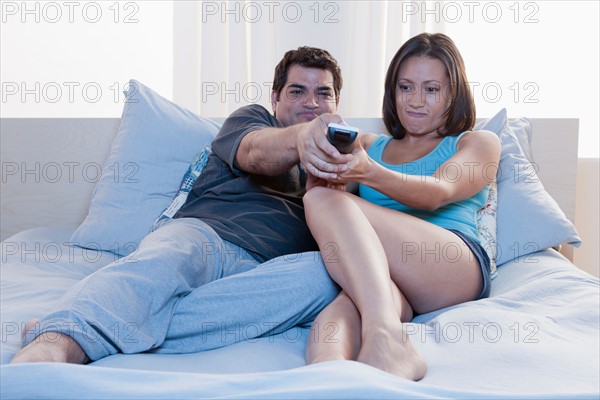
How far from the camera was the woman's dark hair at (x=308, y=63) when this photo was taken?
167cm

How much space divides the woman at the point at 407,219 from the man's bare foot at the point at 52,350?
0.33 metres

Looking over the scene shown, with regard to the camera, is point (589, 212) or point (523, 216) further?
point (589, 212)

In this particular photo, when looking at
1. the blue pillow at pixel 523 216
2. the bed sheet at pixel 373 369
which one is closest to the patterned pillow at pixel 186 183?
the bed sheet at pixel 373 369

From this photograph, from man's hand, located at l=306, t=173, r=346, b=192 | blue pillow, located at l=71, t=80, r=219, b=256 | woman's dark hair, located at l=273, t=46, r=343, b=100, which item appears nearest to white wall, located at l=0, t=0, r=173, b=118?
blue pillow, located at l=71, t=80, r=219, b=256

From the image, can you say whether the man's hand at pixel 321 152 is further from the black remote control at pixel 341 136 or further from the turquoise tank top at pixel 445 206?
the turquoise tank top at pixel 445 206

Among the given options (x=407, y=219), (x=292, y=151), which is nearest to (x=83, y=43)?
(x=292, y=151)

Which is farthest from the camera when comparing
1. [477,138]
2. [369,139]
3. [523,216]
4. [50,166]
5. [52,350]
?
[50,166]

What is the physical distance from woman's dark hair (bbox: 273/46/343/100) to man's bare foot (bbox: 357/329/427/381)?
35.0 inches

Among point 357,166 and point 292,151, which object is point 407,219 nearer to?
point 357,166

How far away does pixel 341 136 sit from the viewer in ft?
3.71

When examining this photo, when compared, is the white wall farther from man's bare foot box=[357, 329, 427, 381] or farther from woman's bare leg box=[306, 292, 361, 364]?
man's bare foot box=[357, 329, 427, 381]

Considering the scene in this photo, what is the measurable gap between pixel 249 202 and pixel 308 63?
43 centimetres

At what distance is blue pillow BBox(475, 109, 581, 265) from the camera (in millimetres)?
1512

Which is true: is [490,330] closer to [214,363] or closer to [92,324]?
[214,363]
